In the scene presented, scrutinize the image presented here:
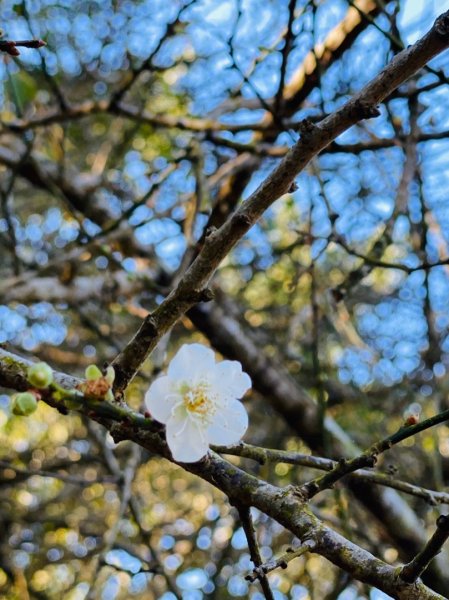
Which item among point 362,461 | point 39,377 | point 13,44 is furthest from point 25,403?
point 13,44

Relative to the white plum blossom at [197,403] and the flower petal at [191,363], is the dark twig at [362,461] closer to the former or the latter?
the white plum blossom at [197,403]

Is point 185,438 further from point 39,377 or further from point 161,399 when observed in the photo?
point 39,377

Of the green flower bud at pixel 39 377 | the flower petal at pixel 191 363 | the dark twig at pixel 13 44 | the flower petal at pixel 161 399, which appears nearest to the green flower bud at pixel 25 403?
the green flower bud at pixel 39 377

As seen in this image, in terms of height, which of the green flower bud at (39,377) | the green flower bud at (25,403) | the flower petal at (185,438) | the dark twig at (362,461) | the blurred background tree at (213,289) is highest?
the blurred background tree at (213,289)

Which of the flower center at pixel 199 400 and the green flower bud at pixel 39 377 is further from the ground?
the flower center at pixel 199 400

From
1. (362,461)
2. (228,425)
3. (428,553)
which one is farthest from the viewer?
(228,425)

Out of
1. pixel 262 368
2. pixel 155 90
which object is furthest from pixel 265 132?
pixel 155 90

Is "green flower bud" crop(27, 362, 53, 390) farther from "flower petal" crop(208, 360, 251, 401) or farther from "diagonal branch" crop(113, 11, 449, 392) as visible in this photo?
"flower petal" crop(208, 360, 251, 401)
